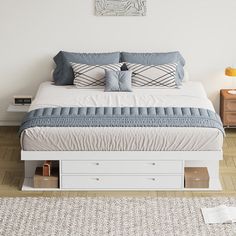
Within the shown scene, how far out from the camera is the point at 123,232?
5086mm

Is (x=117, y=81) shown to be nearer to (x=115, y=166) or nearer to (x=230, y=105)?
(x=115, y=166)

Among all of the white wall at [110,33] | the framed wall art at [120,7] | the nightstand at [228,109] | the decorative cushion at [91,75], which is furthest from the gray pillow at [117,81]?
the nightstand at [228,109]

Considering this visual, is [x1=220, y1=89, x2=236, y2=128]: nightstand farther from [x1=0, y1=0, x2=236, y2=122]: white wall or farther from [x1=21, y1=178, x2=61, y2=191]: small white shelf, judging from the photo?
[x1=21, y1=178, x2=61, y2=191]: small white shelf

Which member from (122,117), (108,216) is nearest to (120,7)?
(122,117)

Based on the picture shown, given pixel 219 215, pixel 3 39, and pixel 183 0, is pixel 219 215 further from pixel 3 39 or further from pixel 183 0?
pixel 3 39

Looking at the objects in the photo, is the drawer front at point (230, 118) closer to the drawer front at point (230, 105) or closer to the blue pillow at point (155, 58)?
the drawer front at point (230, 105)

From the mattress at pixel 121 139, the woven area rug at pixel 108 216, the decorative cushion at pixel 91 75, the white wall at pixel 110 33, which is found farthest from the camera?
the white wall at pixel 110 33

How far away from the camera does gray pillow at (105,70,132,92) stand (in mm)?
6555

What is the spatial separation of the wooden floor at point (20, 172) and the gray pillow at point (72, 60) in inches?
30.5

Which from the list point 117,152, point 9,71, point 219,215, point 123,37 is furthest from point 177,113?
point 9,71

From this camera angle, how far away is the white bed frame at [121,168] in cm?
570

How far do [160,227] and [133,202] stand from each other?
463 mm

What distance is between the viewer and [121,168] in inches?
226

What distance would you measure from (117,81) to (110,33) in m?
0.70
